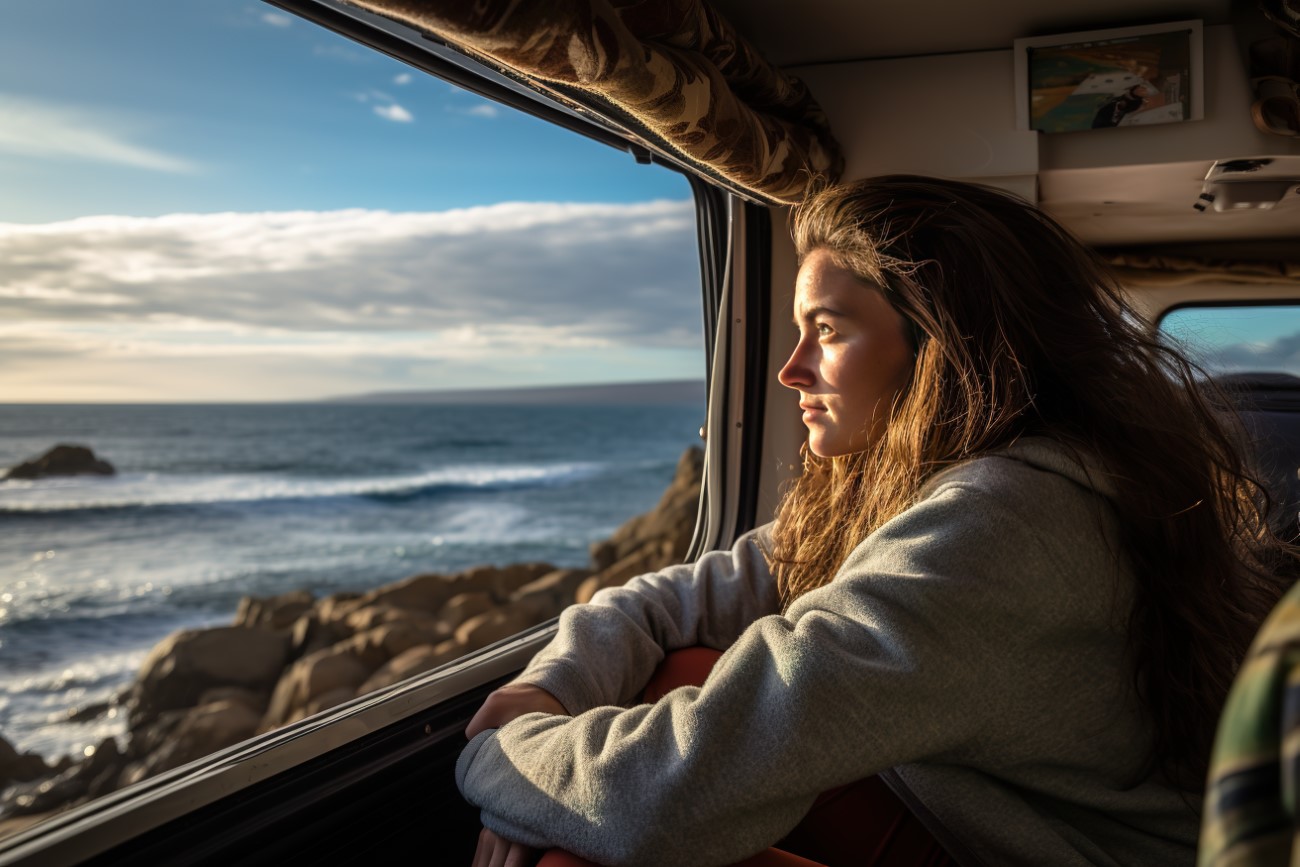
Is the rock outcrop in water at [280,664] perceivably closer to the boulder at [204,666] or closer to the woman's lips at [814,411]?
the boulder at [204,666]

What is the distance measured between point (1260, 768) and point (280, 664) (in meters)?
14.4

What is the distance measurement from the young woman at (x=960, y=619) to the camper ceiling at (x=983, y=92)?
1.24 meters

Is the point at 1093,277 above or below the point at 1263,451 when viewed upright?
above

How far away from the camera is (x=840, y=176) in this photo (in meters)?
2.63

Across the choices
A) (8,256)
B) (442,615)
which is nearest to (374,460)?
(8,256)

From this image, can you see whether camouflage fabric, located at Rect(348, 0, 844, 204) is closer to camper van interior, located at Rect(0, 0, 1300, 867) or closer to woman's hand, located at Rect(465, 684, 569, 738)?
camper van interior, located at Rect(0, 0, 1300, 867)

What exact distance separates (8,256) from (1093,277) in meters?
34.8

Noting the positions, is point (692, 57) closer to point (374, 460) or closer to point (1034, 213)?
point (1034, 213)

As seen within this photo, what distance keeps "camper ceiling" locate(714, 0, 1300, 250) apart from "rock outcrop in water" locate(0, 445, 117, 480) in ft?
92.2

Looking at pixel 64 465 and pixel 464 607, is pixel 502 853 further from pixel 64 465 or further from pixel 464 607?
pixel 64 465

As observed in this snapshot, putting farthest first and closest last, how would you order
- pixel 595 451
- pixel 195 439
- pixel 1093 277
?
pixel 595 451 < pixel 195 439 < pixel 1093 277

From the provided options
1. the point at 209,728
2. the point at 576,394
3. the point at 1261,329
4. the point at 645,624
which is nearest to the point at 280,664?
the point at 209,728

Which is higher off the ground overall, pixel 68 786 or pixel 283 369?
pixel 283 369

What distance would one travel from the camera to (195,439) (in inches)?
1230
